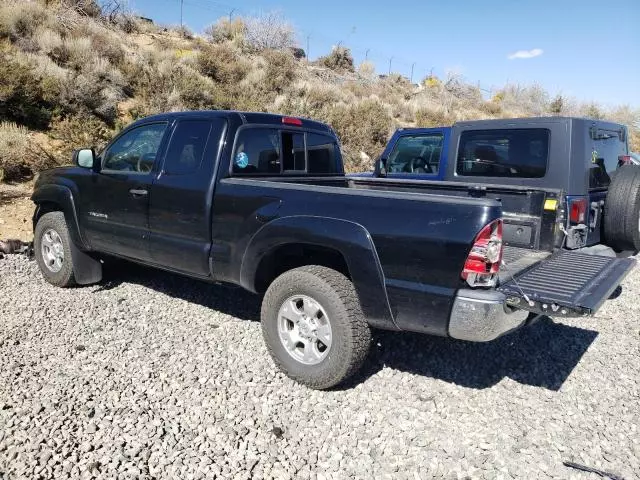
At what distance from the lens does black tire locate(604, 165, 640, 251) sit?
16.5ft

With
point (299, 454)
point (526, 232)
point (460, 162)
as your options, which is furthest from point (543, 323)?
point (299, 454)

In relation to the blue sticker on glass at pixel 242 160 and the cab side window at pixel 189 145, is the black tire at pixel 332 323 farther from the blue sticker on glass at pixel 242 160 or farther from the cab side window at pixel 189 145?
the cab side window at pixel 189 145

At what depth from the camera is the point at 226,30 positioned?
969 inches

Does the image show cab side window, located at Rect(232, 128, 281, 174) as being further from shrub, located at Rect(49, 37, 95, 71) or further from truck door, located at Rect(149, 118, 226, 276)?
shrub, located at Rect(49, 37, 95, 71)

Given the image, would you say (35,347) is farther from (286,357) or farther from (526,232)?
(526,232)

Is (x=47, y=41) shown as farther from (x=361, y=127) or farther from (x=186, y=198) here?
(x=186, y=198)

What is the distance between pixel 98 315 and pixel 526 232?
4011mm

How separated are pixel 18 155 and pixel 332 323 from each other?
349 inches

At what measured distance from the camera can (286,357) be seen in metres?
3.68

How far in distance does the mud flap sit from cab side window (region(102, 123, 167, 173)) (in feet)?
3.30

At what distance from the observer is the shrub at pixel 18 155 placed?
9453 mm

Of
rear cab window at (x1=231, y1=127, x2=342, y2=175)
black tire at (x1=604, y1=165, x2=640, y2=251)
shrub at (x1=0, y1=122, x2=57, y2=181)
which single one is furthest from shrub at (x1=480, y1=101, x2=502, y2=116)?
rear cab window at (x1=231, y1=127, x2=342, y2=175)

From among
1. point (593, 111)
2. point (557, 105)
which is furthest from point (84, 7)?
point (593, 111)

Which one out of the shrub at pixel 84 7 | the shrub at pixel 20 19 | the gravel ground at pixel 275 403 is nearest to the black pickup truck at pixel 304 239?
the gravel ground at pixel 275 403
